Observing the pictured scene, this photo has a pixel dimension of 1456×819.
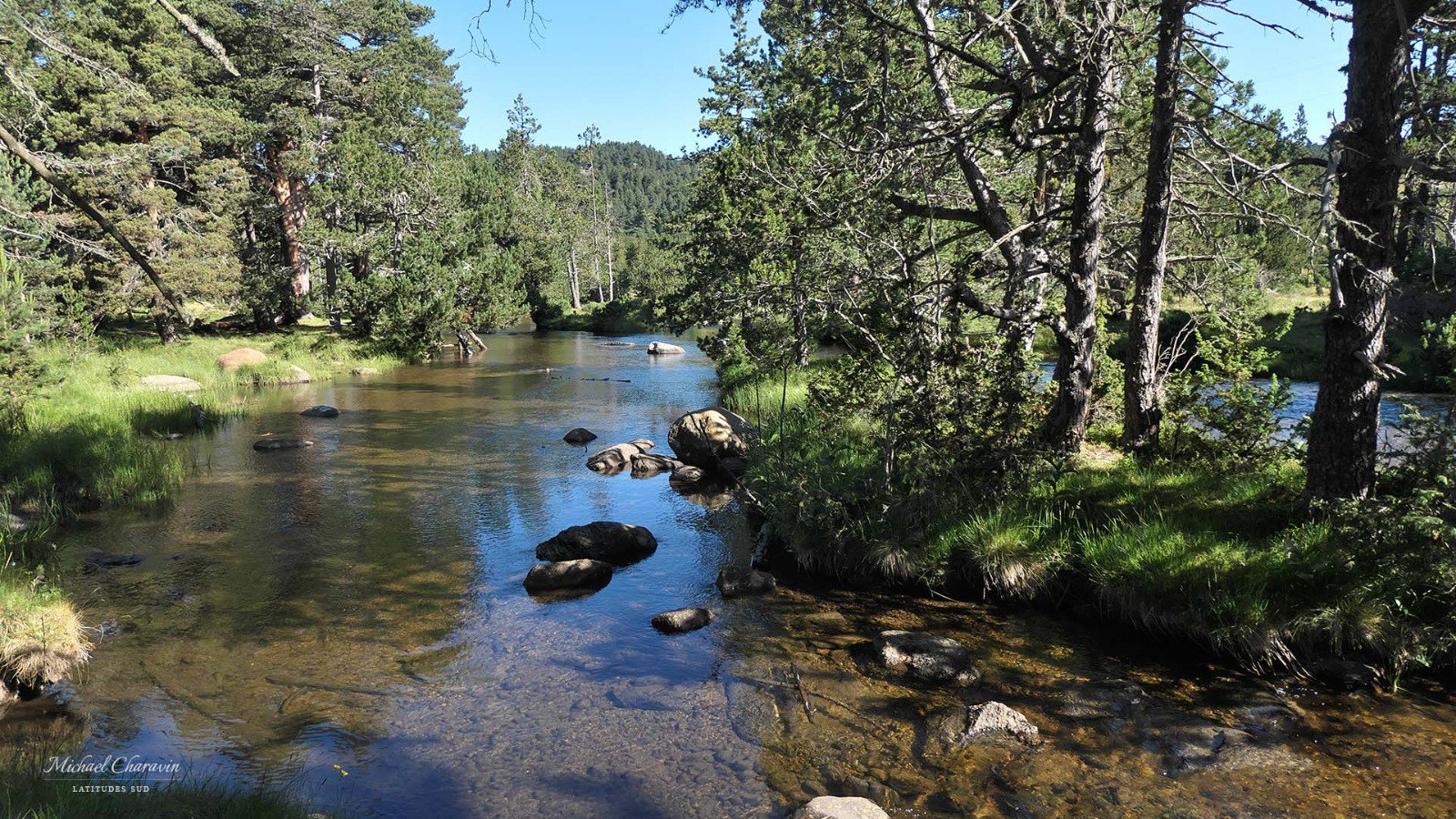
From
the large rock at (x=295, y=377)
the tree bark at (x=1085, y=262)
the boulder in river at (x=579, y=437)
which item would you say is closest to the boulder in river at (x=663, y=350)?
the large rock at (x=295, y=377)

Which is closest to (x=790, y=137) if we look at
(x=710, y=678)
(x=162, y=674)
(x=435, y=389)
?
(x=710, y=678)

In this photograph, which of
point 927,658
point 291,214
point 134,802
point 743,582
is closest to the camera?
point 134,802

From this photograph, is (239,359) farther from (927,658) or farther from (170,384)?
(927,658)

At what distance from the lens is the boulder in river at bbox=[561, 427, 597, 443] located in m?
19.4

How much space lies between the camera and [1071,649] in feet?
26.5

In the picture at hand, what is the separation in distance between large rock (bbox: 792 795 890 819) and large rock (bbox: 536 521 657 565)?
603 centimetres

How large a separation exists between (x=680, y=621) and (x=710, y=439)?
770 cm

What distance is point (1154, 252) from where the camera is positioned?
9555 millimetres

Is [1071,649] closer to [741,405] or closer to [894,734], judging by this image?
[894,734]

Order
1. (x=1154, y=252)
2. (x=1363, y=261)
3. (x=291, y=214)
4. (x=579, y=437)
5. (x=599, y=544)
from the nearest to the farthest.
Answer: (x=1363, y=261) < (x=1154, y=252) < (x=599, y=544) < (x=579, y=437) < (x=291, y=214)

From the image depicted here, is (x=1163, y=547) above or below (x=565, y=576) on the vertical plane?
above

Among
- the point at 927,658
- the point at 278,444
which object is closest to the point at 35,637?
the point at 927,658

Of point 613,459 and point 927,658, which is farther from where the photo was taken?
point 613,459

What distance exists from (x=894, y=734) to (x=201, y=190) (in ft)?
106
